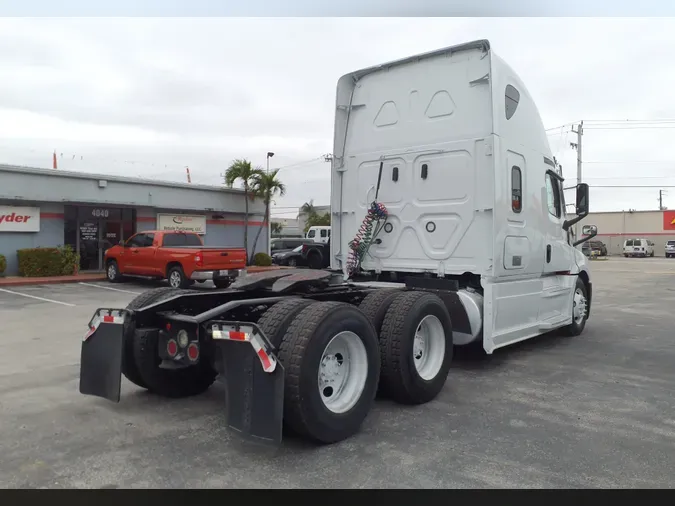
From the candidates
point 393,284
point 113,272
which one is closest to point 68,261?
point 113,272

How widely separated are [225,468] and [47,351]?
16.3ft

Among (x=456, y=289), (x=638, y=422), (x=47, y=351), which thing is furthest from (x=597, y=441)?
(x=47, y=351)

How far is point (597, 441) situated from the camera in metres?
4.39

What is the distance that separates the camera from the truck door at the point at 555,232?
7773 mm

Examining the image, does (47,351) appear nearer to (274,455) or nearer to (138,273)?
(274,455)

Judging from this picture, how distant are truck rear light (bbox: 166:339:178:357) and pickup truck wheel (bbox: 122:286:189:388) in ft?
1.11

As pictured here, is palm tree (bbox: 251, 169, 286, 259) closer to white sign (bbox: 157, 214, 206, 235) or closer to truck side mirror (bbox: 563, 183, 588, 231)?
white sign (bbox: 157, 214, 206, 235)

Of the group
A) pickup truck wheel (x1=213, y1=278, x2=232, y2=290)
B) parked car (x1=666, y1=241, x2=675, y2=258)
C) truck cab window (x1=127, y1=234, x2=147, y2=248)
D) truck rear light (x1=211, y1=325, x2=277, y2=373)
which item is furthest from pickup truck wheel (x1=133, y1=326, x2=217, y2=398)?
parked car (x1=666, y1=241, x2=675, y2=258)

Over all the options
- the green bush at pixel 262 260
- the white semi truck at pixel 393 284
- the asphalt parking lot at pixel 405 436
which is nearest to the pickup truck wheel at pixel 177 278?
the asphalt parking lot at pixel 405 436

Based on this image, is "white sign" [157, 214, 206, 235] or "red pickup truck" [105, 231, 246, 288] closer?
"red pickup truck" [105, 231, 246, 288]

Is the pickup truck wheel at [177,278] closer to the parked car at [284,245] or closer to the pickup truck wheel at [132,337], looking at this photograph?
the pickup truck wheel at [132,337]

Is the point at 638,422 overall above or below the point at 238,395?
below

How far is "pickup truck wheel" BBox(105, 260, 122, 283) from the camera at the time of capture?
18.3 m

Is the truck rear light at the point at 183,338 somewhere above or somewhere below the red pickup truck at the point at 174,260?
below
